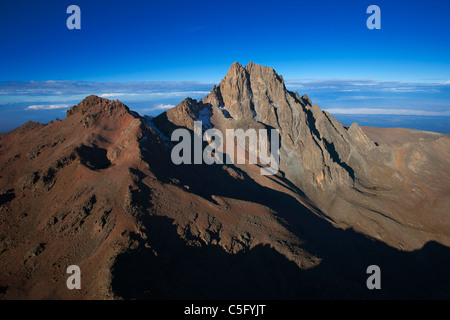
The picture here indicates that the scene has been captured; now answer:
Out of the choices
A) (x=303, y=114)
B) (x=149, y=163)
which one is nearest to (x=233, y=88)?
(x=303, y=114)

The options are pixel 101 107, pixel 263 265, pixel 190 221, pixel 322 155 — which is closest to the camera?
pixel 263 265

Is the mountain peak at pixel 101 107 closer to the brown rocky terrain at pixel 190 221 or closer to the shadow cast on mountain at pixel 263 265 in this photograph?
the brown rocky terrain at pixel 190 221

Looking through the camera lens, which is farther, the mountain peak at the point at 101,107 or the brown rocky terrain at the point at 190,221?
the mountain peak at the point at 101,107

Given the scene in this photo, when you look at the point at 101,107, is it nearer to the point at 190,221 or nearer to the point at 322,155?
the point at 190,221

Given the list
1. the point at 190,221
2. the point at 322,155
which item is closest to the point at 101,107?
the point at 190,221

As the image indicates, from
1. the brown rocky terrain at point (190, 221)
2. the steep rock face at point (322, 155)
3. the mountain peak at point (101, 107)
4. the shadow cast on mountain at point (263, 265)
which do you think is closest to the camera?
the shadow cast on mountain at point (263, 265)

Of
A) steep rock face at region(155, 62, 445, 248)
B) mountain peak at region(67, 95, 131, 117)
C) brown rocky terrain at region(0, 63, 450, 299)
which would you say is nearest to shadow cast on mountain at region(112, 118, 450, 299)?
brown rocky terrain at region(0, 63, 450, 299)

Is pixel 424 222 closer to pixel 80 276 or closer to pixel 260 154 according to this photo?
pixel 260 154

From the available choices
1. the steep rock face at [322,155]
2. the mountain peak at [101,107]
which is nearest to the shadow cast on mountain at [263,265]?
the steep rock face at [322,155]

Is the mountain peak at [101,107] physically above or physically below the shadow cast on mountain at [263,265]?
above
